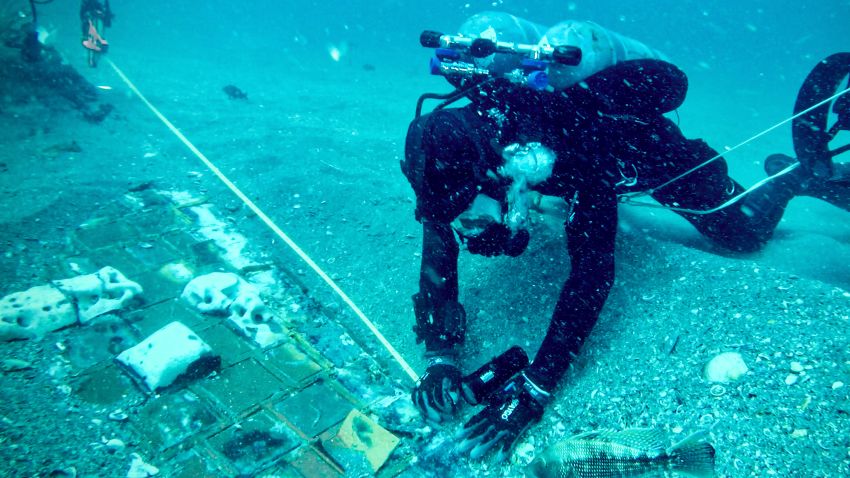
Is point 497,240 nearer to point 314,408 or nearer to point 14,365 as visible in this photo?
point 314,408

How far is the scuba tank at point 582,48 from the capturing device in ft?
8.78

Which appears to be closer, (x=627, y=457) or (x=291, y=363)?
(x=627, y=457)

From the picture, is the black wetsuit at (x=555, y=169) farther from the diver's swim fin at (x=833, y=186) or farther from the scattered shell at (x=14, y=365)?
the scattered shell at (x=14, y=365)

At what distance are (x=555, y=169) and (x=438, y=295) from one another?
45.5 inches

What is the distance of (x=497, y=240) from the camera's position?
8.04 ft

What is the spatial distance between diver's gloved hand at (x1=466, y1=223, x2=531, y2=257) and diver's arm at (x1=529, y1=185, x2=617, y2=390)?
16.4 inches

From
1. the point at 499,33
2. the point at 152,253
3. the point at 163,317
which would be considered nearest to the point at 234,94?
the point at 152,253

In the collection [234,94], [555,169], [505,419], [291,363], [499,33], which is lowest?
[234,94]

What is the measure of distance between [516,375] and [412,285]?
1.61m

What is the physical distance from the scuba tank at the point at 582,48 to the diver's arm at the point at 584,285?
2.66ft

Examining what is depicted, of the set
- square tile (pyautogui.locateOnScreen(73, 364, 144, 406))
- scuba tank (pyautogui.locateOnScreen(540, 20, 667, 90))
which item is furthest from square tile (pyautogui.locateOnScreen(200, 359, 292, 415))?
scuba tank (pyautogui.locateOnScreen(540, 20, 667, 90))

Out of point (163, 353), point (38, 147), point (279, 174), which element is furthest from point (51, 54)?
point (163, 353)

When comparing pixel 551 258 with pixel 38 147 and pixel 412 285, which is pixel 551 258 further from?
pixel 38 147

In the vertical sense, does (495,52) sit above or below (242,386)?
above
